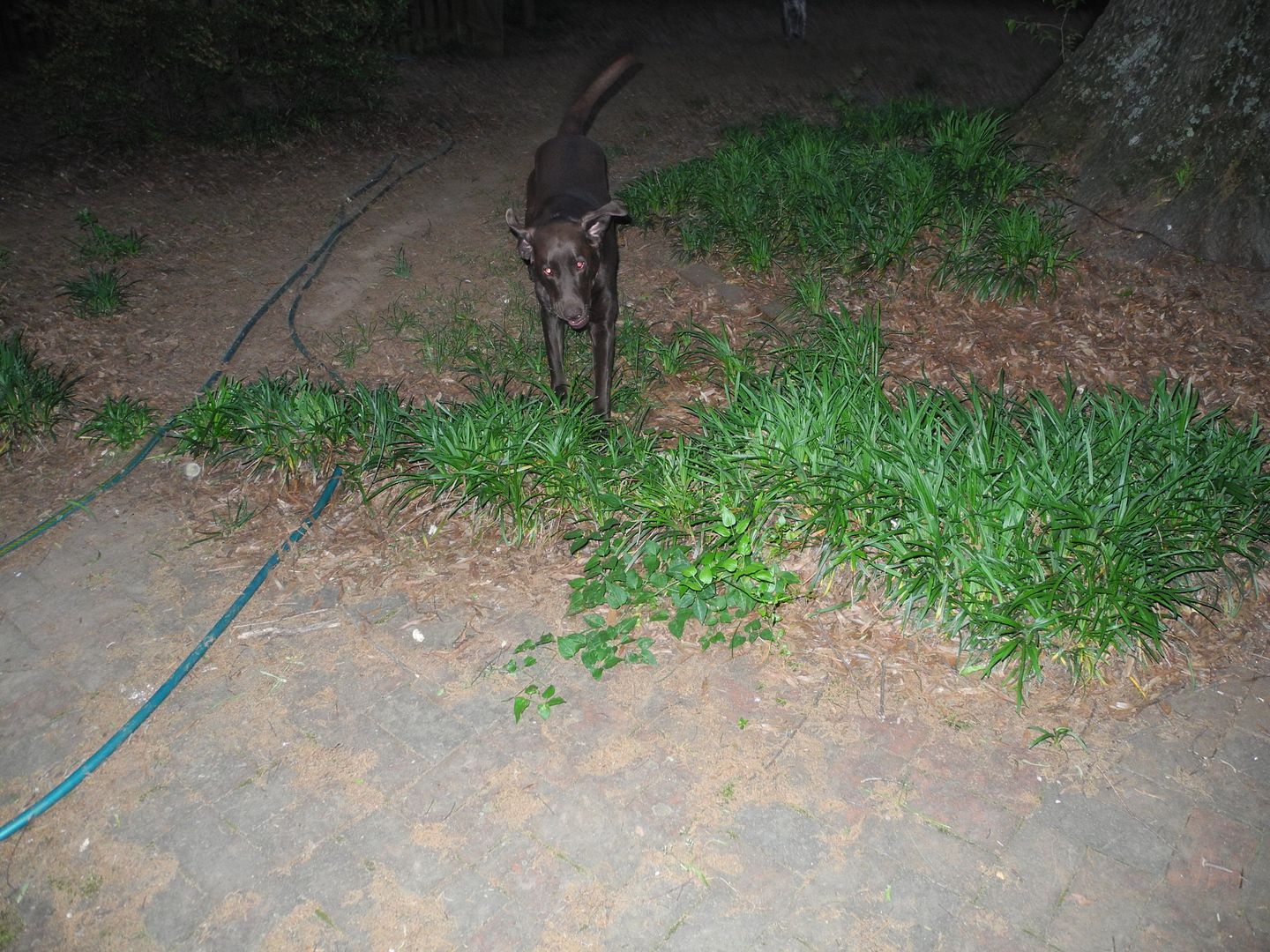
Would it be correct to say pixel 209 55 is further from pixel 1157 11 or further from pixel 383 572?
pixel 1157 11

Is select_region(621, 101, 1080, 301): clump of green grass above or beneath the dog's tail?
beneath

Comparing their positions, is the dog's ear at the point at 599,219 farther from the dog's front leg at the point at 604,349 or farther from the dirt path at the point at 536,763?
the dirt path at the point at 536,763

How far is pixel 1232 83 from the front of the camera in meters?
5.31

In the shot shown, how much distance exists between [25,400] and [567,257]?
3.06 meters

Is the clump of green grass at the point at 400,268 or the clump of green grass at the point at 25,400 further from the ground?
the clump of green grass at the point at 400,268

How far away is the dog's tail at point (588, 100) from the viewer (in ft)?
21.7

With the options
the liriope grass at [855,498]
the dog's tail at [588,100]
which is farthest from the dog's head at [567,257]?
the dog's tail at [588,100]

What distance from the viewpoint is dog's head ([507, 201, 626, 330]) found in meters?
4.08

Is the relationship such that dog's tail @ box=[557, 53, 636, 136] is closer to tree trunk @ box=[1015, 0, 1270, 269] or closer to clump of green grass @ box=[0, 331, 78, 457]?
tree trunk @ box=[1015, 0, 1270, 269]

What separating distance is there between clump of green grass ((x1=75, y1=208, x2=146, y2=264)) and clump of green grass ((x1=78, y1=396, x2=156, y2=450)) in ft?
7.32

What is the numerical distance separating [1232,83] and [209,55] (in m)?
7.67

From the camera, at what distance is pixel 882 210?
19.3 feet

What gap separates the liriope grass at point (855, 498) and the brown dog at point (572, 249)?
501 mm

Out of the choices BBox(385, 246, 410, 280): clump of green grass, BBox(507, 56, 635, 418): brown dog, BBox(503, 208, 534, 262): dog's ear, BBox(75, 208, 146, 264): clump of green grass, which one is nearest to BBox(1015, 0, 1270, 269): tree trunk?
BBox(507, 56, 635, 418): brown dog
